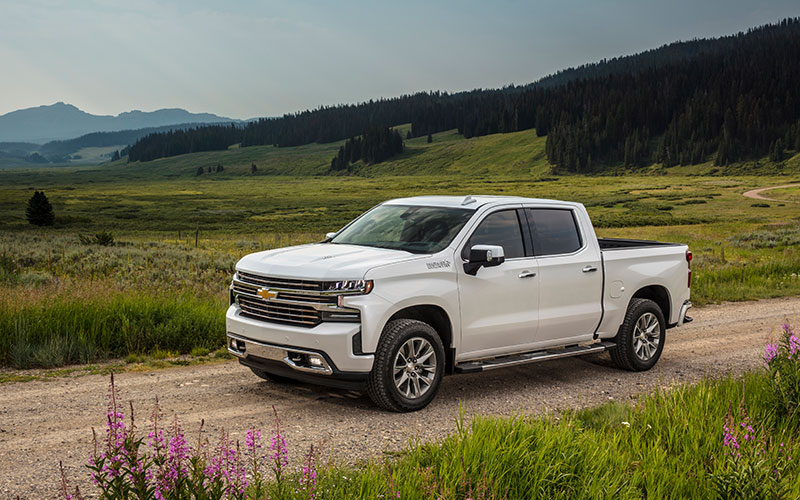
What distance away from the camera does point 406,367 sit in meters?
6.93

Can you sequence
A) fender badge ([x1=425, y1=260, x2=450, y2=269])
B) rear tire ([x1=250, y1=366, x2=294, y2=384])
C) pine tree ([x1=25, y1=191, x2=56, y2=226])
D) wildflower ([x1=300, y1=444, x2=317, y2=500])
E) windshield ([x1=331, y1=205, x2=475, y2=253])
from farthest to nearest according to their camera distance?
pine tree ([x1=25, y1=191, x2=56, y2=226])
rear tire ([x1=250, y1=366, x2=294, y2=384])
windshield ([x1=331, y1=205, x2=475, y2=253])
fender badge ([x1=425, y1=260, x2=450, y2=269])
wildflower ([x1=300, y1=444, x2=317, y2=500])

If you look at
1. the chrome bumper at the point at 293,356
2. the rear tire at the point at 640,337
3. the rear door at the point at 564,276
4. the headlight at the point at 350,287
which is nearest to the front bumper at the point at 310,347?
the chrome bumper at the point at 293,356

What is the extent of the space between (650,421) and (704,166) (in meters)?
154

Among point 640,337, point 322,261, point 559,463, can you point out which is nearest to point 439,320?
point 322,261

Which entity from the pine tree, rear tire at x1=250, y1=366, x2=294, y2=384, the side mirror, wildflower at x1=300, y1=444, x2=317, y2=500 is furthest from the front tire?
the pine tree

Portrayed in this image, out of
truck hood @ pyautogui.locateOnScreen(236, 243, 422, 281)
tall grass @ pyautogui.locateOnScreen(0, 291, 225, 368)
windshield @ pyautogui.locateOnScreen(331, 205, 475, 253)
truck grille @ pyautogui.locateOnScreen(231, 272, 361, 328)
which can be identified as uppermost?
windshield @ pyautogui.locateOnScreen(331, 205, 475, 253)

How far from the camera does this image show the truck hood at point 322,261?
670 cm

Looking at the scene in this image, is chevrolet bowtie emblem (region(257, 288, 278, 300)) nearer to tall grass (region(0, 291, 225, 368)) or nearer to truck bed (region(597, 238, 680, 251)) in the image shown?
tall grass (region(0, 291, 225, 368))

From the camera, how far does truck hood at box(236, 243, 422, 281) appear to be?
22.0 ft

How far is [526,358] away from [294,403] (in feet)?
8.19

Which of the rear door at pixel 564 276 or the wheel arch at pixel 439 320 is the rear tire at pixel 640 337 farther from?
the wheel arch at pixel 439 320

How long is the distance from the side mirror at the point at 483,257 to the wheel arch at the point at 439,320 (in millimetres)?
517

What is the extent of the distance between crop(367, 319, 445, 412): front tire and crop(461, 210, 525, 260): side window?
1260 millimetres

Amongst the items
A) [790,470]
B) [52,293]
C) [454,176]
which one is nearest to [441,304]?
[790,470]
